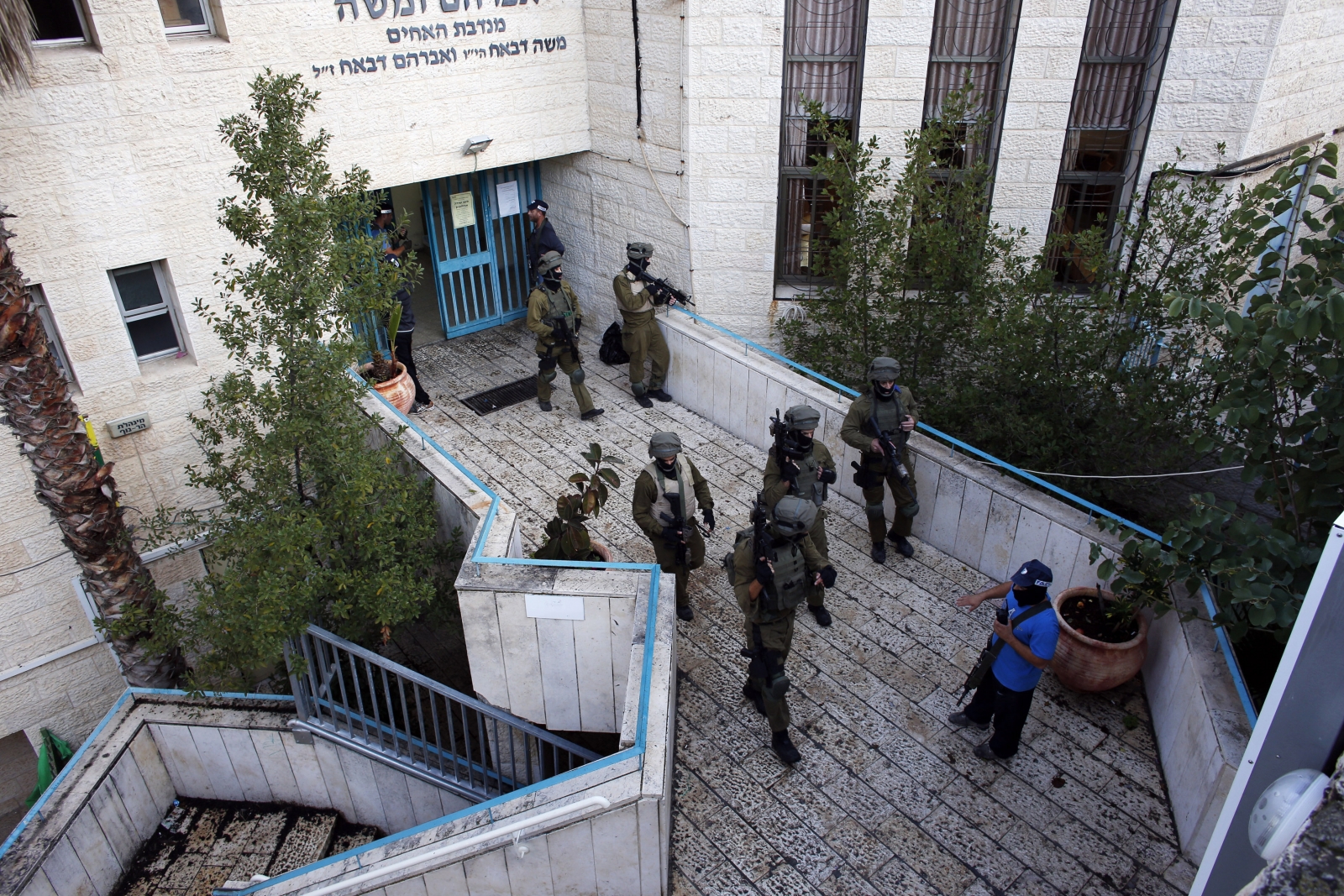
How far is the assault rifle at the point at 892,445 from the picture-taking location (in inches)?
271

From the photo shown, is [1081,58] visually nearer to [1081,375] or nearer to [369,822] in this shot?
[1081,375]

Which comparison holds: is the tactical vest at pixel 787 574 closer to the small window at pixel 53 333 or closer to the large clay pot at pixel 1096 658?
the large clay pot at pixel 1096 658

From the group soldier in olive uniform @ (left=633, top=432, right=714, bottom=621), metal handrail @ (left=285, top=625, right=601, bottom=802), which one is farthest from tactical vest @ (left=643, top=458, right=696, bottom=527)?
metal handrail @ (left=285, top=625, right=601, bottom=802)

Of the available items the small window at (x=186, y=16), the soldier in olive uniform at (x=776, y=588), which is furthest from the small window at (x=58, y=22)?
the soldier in olive uniform at (x=776, y=588)

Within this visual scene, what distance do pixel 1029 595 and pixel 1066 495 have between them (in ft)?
4.99

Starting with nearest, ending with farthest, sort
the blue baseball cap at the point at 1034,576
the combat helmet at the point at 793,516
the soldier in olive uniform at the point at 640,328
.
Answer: the blue baseball cap at the point at 1034,576
the combat helmet at the point at 793,516
the soldier in olive uniform at the point at 640,328

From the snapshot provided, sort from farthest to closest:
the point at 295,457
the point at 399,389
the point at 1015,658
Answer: the point at 399,389, the point at 295,457, the point at 1015,658

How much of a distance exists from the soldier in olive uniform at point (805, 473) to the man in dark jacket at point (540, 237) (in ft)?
15.6

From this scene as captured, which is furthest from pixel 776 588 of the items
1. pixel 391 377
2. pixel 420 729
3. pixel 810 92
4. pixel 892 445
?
pixel 810 92

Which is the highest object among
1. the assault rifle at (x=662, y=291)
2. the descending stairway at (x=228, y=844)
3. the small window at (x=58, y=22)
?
the small window at (x=58, y=22)

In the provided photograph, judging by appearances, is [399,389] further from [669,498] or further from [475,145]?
[669,498]

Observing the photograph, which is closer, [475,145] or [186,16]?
[186,16]

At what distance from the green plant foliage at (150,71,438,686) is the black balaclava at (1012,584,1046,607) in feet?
12.4

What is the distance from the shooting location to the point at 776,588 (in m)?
5.48
